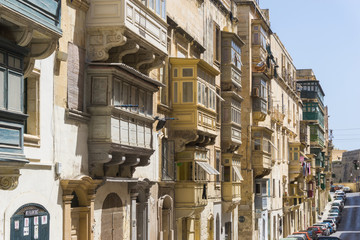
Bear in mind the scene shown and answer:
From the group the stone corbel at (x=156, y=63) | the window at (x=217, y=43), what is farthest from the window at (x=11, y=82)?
the window at (x=217, y=43)

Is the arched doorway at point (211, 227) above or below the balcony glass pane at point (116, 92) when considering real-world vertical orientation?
below

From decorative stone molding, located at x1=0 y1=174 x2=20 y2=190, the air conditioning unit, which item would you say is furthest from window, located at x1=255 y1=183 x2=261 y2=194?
decorative stone molding, located at x1=0 y1=174 x2=20 y2=190

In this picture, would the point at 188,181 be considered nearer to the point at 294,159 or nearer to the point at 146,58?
the point at 146,58

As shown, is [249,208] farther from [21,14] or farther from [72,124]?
[21,14]

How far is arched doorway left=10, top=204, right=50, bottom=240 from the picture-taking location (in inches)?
630

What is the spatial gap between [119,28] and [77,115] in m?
2.61

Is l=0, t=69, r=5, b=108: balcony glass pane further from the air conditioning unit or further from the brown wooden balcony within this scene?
the air conditioning unit

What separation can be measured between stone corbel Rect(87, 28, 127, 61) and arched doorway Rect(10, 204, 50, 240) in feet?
16.0

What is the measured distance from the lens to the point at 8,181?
48.2ft

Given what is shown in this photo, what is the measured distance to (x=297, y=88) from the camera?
77.3 meters

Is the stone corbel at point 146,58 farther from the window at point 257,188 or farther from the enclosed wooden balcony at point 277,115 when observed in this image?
the enclosed wooden balcony at point 277,115

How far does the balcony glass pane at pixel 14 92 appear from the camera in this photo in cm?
1417

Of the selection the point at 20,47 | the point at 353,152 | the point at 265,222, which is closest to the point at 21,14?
the point at 20,47

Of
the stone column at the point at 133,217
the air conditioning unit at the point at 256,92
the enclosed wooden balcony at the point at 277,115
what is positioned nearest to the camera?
the stone column at the point at 133,217
